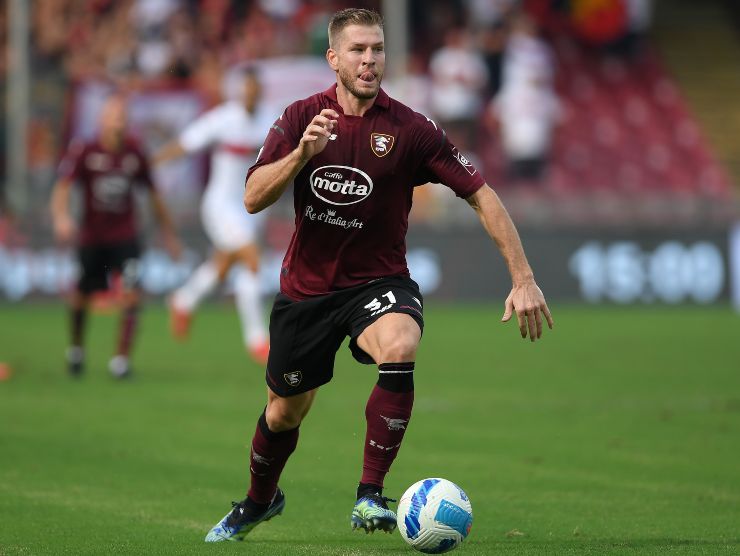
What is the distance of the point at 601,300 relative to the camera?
68.4 ft

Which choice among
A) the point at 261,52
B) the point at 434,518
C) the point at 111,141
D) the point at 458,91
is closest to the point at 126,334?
the point at 111,141

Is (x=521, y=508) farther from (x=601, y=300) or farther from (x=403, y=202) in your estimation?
(x=601, y=300)

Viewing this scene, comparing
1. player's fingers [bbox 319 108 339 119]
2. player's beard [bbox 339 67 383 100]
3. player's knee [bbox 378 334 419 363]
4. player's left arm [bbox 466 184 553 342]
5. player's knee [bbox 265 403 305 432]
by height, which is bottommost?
player's knee [bbox 265 403 305 432]

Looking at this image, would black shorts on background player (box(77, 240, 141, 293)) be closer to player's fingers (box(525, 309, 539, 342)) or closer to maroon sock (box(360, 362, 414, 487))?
maroon sock (box(360, 362, 414, 487))

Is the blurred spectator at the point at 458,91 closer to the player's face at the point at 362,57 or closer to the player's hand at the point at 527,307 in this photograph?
the player's face at the point at 362,57

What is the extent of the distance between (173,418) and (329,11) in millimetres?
16625

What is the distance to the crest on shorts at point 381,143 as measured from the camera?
6.15 m

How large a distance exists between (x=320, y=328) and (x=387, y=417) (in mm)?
558

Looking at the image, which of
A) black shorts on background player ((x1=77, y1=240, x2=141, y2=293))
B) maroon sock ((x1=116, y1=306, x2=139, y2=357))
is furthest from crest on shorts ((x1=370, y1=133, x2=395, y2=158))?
black shorts on background player ((x1=77, y1=240, x2=141, y2=293))

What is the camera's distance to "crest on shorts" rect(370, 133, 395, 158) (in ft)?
20.2

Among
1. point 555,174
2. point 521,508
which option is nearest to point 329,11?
point 555,174

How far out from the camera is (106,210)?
13.4 metres

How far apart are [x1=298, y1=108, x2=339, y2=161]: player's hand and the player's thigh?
0.82 m

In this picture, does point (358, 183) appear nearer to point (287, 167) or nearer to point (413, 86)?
point (287, 167)
